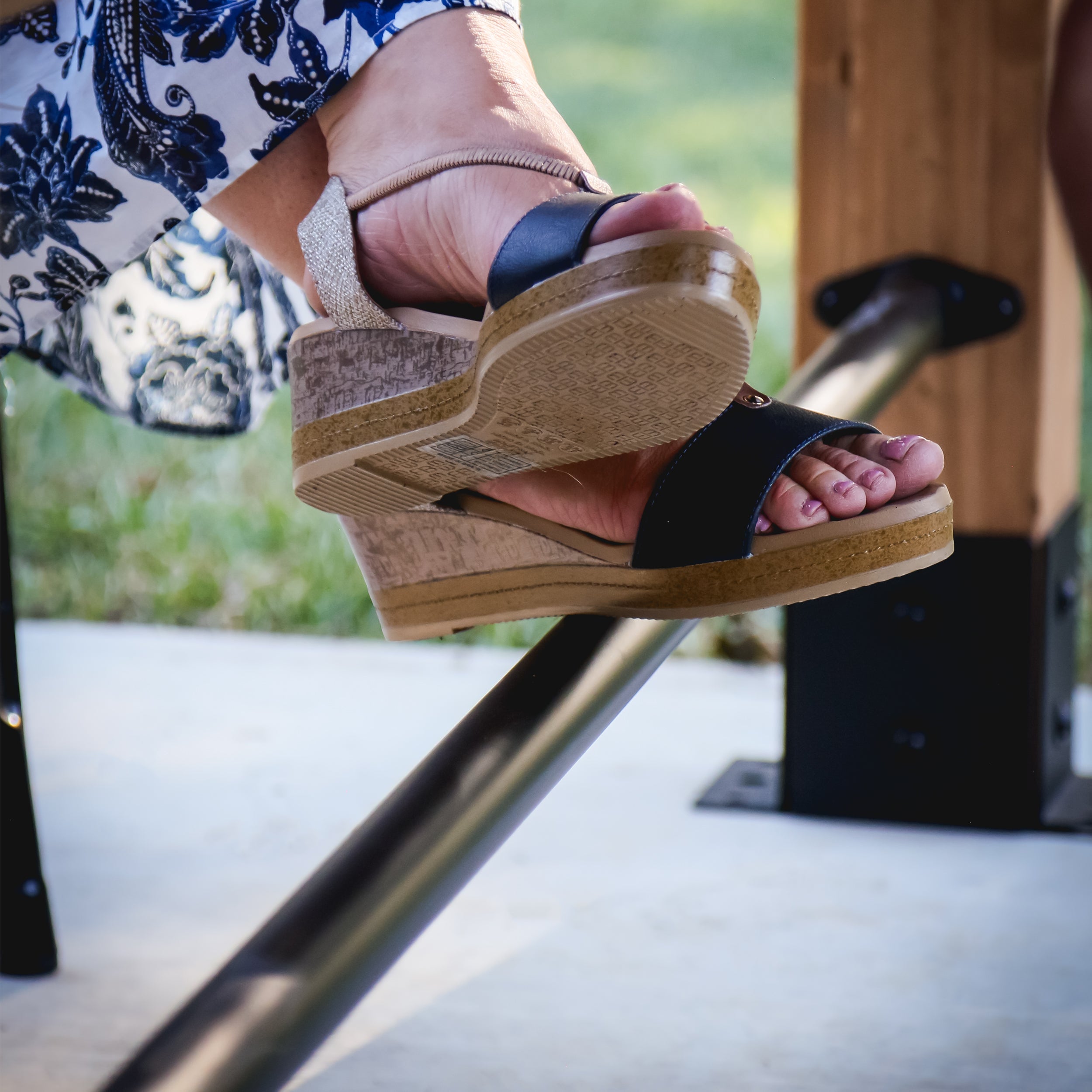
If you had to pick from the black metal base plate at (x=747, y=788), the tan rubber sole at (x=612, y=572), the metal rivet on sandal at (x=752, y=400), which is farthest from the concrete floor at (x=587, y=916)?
the metal rivet on sandal at (x=752, y=400)

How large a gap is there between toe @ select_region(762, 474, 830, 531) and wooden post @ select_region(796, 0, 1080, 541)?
2.00ft

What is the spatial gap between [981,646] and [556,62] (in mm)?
2361

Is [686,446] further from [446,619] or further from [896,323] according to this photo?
[896,323]

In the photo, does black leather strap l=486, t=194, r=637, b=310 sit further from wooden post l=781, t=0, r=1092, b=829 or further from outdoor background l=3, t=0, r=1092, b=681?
outdoor background l=3, t=0, r=1092, b=681

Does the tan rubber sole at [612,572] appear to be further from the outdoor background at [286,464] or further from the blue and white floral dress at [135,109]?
the outdoor background at [286,464]

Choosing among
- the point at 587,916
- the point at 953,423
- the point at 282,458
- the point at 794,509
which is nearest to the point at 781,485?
the point at 794,509

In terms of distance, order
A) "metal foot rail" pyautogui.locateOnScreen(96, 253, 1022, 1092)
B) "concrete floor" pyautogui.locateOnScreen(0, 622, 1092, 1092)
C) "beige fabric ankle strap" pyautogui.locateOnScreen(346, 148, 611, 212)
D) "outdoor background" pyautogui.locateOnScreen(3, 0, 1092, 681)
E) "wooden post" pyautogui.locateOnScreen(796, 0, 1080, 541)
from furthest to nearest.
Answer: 1. "outdoor background" pyautogui.locateOnScreen(3, 0, 1092, 681)
2. "wooden post" pyautogui.locateOnScreen(796, 0, 1080, 541)
3. "concrete floor" pyautogui.locateOnScreen(0, 622, 1092, 1092)
4. "beige fabric ankle strap" pyautogui.locateOnScreen(346, 148, 611, 212)
5. "metal foot rail" pyautogui.locateOnScreen(96, 253, 1022, 1092)

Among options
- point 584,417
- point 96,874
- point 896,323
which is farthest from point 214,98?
point 96,874

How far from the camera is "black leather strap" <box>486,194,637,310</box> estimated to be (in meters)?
0.47

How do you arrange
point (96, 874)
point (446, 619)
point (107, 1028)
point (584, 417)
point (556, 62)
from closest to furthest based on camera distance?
point (584, 417) < point (446, 619) < point (107, 1028) < point (96, 874) < point (556, 62)

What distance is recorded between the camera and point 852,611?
44.7 inches

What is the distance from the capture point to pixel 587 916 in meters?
0.97

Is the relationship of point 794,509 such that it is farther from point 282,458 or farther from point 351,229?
point 282,458

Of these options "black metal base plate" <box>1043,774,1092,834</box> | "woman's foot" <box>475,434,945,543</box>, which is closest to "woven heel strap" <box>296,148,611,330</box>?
"woman's foot" <box>475,434,945,543</box>
